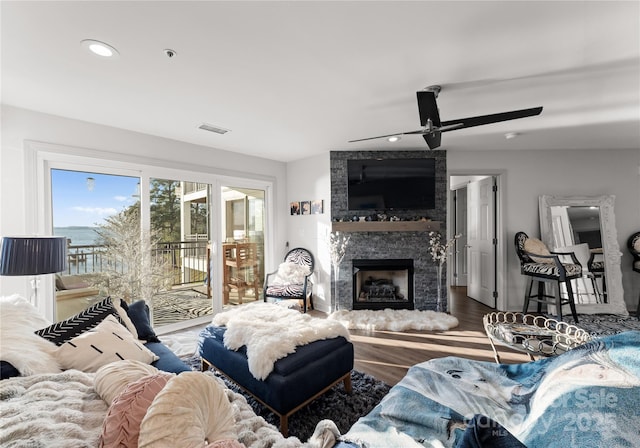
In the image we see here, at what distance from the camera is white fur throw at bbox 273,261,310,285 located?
4.22m

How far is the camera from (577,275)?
3.71 metres

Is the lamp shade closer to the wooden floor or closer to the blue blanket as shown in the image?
the blue blanket

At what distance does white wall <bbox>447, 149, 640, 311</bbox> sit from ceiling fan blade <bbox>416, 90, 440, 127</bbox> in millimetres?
2439

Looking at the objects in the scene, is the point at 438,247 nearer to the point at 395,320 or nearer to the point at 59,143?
the point at 395,320

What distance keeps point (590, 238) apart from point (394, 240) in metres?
2.94

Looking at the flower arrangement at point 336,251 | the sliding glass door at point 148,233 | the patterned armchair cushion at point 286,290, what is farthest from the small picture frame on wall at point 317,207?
the patterned armchair cushion at point 286,290

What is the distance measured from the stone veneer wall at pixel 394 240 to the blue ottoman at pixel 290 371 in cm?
221

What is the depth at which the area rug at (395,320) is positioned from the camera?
11.7 feet

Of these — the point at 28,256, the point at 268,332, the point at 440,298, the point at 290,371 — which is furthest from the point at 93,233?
the point at 440,298

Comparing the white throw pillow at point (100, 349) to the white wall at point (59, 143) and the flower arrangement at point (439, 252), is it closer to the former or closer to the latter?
the white wall at point (59, 143)

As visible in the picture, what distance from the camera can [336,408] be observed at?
199cm

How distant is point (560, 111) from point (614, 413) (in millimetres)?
3048

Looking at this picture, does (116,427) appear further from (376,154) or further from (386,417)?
(376,154)

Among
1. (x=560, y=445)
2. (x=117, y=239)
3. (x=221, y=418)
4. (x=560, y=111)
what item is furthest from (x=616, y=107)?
(x=117, y=239)
